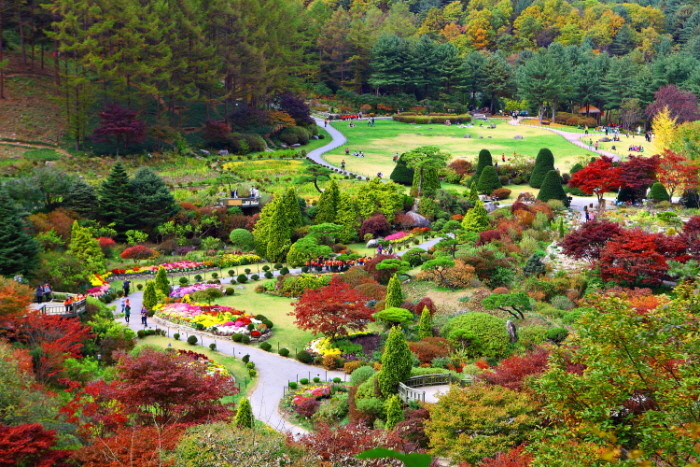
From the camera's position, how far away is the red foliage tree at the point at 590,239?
39344 mm

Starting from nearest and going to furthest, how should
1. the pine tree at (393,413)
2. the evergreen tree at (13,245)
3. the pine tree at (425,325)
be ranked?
the pine tree at (393,413) < the pine tree at (425,325) < the evergreen tree at (13,245)

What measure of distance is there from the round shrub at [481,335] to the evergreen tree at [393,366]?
5313mm

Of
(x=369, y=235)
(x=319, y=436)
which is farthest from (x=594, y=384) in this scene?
(x=369, y=235)

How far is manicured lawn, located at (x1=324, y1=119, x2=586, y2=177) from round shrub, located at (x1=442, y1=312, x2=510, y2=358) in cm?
3961

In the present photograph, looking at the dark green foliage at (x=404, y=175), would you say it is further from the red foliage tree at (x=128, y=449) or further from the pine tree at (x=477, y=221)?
the red foliage tree at (x=128, y=449)

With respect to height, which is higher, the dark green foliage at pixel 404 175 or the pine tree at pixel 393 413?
the dark green foliage at pixel 404 175

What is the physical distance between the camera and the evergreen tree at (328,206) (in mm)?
52562

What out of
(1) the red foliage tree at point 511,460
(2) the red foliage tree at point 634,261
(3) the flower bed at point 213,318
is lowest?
(3) the flower bed at point 213,318

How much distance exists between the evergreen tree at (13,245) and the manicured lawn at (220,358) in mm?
7797

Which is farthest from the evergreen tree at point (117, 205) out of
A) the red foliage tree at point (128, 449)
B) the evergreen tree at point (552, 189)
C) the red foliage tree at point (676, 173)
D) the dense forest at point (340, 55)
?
the red foliage tree at point (676, 173)

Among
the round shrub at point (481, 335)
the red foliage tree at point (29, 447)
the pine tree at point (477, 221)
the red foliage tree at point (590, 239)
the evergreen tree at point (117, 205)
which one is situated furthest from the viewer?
the pine tree at point (477, 221)

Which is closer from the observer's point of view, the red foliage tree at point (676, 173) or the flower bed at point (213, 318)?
the flower bed at point (213, 318)

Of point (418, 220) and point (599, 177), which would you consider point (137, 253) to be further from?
point (599, 177)

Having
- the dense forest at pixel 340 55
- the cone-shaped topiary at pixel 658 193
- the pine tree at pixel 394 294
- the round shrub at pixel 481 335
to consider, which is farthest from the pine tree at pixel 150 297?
the cone-shaped topiary at pixel 658 193
